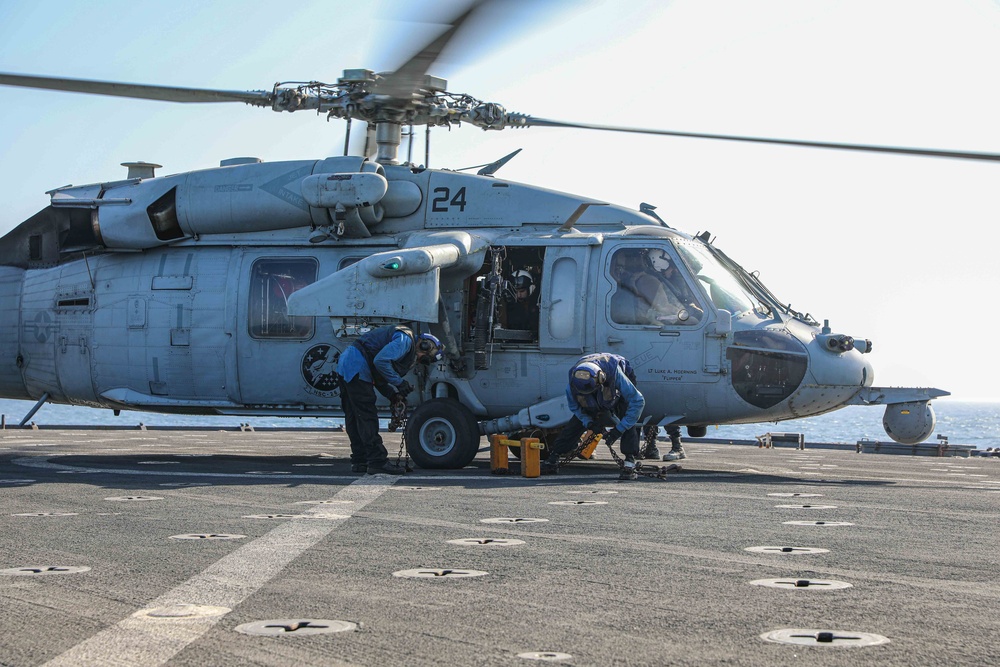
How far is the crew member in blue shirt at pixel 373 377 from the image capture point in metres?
13.4

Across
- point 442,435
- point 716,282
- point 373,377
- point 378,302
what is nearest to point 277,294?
point 378,302

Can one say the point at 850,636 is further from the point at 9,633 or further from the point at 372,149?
the point at 372,149

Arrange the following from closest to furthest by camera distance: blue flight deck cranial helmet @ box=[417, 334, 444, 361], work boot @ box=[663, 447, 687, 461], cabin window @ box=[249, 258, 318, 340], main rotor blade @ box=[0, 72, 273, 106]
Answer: main rotor blade @ box=[0, 72, 273, 106]
blue flight deck cranial helmet @ box=[417, 334, 444, 361]
cabin window @ box=[249, 258, 318, 340]
work boot @ box=[663, 447, 687, 461]

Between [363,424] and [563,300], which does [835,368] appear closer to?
[563,300]

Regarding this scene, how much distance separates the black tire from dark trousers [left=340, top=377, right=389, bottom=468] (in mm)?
733

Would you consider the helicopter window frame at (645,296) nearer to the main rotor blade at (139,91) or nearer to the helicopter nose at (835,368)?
the helicopter nose at (835,368)

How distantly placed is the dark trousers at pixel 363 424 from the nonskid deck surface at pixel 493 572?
50.6 inches

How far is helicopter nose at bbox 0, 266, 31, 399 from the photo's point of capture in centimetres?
1677

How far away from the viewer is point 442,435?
14.1m

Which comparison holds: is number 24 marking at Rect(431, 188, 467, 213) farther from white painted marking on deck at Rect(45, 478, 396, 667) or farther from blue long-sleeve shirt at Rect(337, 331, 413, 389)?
white painted marking on deck at Rect(45, 478, 396, 667)

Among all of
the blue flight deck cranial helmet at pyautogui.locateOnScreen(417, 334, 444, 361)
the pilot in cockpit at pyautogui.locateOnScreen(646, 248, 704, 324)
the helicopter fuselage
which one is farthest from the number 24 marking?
the pilot in cockpit at pyautogui.locateOnScreen(646, 248, 704, 324)

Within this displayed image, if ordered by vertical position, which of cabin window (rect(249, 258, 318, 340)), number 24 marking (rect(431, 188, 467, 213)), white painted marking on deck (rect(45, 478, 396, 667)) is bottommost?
white painted marking on deck (rect(45, 478, 396, 667))

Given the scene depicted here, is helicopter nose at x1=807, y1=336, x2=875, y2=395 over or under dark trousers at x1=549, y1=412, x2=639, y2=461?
over

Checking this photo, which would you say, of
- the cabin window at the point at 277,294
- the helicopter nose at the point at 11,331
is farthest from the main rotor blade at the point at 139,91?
the helicopter nose at the point at 11,331
